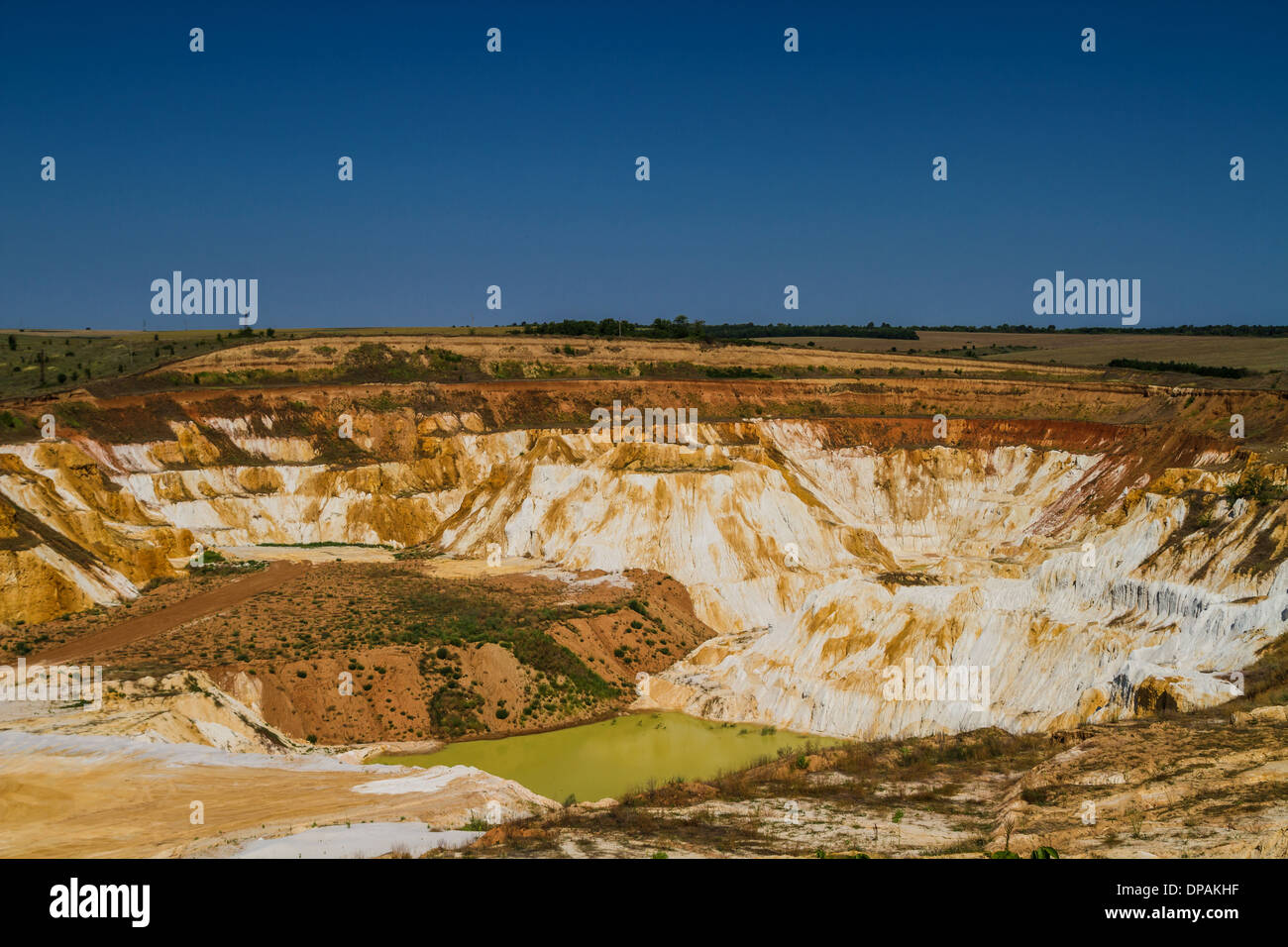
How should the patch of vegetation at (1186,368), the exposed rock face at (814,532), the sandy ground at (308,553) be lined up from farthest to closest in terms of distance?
the patch of vegetation at (1186,368), the sandy ground at (308,553), the exposed rock face at (814,532)

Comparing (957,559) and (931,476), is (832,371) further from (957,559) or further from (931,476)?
(957,559)

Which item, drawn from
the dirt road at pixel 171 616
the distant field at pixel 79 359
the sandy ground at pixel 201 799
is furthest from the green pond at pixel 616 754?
the distant field at pixel 79 359

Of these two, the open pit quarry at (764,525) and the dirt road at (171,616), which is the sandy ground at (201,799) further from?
the dirt road at (171,616)

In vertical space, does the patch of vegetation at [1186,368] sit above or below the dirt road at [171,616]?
above

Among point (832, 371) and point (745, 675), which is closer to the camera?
point (745, 675)

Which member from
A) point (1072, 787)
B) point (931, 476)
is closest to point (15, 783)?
point (1072, 787)
